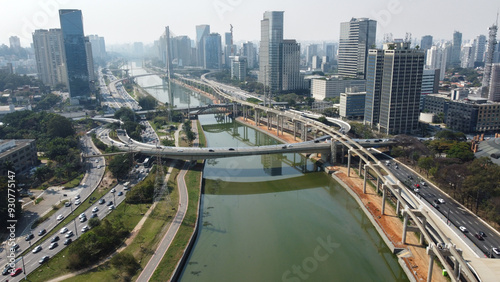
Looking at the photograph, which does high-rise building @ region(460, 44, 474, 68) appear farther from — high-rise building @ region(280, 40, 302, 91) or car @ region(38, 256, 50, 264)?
car @ region(38, 256, 50, 264)

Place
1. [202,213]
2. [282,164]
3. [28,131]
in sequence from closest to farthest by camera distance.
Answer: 1. [202,213]
2. [282,164]
3. [28,131]

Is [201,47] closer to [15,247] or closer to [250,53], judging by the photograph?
[250,53]

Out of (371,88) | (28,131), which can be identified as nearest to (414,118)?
(371,88)

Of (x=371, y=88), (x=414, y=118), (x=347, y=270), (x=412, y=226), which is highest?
(x=371, y=88)

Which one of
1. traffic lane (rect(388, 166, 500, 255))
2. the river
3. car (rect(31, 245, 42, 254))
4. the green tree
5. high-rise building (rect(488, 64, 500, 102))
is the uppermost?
high-rise building (rect(488, 64, 500, 102))

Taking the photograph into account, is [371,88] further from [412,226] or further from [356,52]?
[356,52]

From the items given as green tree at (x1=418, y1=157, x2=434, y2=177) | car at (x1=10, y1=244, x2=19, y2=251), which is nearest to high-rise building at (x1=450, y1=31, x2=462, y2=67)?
green tree at (x1=418, y1=157, x2=434, y2=177)
